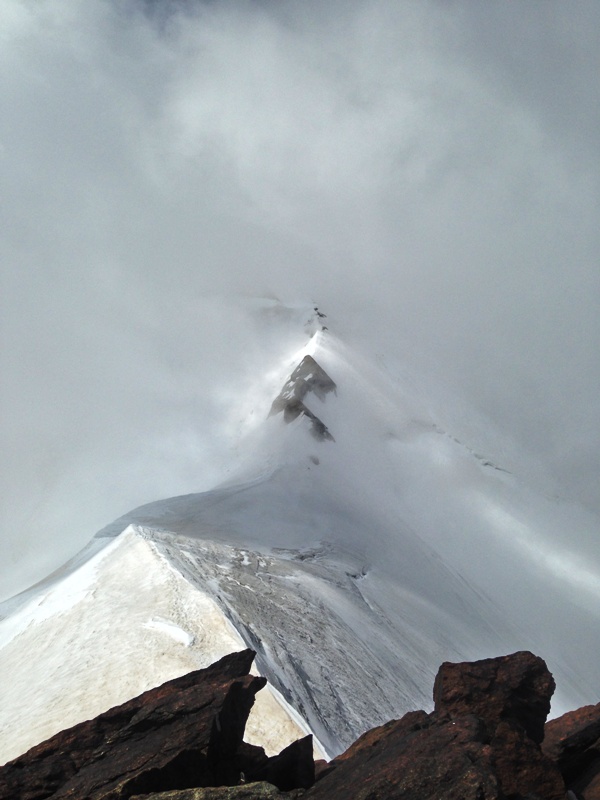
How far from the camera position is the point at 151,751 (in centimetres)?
791

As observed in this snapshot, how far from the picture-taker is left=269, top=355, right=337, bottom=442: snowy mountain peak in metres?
79.5

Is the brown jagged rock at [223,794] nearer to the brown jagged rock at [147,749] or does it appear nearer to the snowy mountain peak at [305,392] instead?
the brown jagged rock at [147,749]

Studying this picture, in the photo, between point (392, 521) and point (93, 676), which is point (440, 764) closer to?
point (93, 676)

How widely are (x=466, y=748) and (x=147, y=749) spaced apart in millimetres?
3749

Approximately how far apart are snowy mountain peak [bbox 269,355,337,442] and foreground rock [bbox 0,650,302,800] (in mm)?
67714

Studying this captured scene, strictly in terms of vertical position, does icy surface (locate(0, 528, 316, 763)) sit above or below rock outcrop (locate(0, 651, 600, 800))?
above

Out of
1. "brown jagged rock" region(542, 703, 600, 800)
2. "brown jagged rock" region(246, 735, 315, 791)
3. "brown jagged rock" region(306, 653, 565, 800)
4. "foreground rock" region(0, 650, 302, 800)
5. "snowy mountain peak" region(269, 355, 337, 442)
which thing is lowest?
"brown jagged rock" region(542, 703, 600, 800)

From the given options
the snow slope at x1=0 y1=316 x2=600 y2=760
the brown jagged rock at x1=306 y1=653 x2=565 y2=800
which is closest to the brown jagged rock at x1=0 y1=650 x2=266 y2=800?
the brown jagged rock at x1=306 y1=653 x2=565 y2=800

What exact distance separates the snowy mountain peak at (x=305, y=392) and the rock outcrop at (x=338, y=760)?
67183 millimetres

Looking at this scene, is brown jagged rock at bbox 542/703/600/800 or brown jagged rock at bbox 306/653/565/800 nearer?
brown jagged rock at bbox 306/653/565/800

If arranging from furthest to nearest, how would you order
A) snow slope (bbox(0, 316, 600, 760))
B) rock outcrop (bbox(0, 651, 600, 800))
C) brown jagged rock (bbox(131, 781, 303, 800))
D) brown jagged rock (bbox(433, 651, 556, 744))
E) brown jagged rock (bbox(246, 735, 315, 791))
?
snow slope (bbox(0, 316, 600, 760)) < brown jagged rock (bbox(433, 651, 556, 744)) < brown jagged rock (bbox(246, 735, 315, 791)) < rock outcrop (bbox(0, 651, 600, 800)) < brown jagged rock (bbox(131, 781, 303, 800))

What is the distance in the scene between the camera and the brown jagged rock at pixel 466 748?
6.80 m

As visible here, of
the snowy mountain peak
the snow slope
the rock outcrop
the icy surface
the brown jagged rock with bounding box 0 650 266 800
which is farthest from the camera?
the snowy mountain peak

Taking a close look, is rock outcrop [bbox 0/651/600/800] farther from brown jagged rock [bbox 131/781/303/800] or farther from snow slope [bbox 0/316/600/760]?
snow slope [bbox 0/316/600/760]
